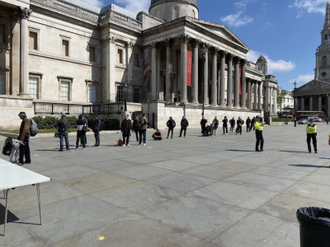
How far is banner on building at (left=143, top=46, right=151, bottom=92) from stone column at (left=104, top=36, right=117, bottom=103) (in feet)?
16.0

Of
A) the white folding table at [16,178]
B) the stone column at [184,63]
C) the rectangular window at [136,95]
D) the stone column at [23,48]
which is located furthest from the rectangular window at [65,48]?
the white folding table at [16,178]

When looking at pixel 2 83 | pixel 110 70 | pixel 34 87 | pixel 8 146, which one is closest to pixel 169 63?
pixel 110 70

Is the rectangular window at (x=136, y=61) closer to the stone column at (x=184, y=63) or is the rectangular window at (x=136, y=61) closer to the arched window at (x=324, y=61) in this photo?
the stone column at (x=184, y=63)

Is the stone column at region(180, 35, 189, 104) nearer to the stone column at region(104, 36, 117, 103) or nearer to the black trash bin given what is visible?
the stone column at region(104, 36, 117, 103)

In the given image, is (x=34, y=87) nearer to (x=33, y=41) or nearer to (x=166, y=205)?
(x=33, y=41)

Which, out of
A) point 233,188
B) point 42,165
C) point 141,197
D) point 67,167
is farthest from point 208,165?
point 42,165

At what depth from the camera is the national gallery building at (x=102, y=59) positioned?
24.9 m

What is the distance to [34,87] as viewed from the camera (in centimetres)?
2825

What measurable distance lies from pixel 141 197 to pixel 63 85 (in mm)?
29190

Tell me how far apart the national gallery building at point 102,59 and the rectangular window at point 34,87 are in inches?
4.1

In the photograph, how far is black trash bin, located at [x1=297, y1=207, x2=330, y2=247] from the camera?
2115 millimetres

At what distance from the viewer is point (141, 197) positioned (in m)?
5.08

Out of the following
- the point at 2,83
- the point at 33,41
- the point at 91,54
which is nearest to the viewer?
the point at 2,83

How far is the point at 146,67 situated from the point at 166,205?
32.7 meters
